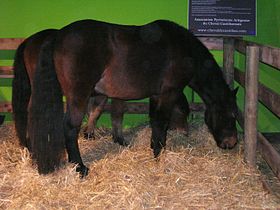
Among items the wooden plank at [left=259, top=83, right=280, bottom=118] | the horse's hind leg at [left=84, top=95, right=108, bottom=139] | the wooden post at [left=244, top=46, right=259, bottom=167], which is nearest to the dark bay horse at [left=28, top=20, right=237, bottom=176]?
the wooden post at [left=244, top=46, right=259, bottom=167]

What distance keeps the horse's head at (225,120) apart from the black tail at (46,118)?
1.95m

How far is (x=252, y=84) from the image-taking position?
14.9 ft

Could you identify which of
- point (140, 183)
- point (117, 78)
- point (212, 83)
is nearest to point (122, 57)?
point (117, 78)

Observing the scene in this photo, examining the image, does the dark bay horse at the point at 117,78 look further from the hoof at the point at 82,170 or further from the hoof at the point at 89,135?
the hoof at the point at 89,135

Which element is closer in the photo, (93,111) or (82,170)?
(82,170)

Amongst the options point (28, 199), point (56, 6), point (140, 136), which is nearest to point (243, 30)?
point (140, 136)

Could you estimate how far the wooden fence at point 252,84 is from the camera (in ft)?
13.0

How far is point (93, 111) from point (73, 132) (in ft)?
5.37

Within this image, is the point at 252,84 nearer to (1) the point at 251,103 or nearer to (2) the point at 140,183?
(1) the point at 251,103

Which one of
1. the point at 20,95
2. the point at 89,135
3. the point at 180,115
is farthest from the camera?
the point at 89,135

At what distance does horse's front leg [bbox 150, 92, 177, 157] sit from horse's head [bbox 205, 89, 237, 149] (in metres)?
0.58

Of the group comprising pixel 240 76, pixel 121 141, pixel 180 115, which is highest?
pixel 240 76

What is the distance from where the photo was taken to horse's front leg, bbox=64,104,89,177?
433cm

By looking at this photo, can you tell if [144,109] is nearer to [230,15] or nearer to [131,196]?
[230,15]
